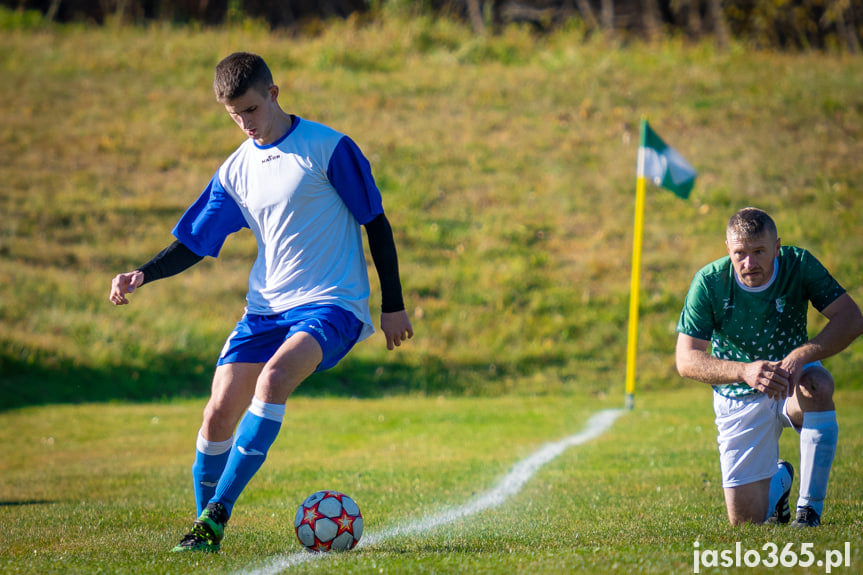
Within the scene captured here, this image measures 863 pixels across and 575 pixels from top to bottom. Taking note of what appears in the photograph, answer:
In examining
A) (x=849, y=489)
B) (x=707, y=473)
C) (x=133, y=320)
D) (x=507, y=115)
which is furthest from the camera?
(x=507, y=115)

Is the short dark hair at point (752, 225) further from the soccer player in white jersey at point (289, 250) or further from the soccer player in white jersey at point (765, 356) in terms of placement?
the soccer player in white jersey at point (289, 250)

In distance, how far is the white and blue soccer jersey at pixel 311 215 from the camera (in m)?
4.85

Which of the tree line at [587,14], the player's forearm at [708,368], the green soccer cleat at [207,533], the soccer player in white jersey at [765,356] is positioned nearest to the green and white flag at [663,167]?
the soccer player in white jersey at [765,356]

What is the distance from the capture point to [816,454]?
16.0 feet

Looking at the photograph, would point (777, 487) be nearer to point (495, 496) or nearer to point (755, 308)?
point (755, 308)

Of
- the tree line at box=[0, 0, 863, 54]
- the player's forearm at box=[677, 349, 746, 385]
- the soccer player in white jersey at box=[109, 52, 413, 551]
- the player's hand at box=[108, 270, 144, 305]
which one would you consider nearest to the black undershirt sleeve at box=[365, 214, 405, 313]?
the soccer player in white jersey at box=[109, 52, 413, 551]

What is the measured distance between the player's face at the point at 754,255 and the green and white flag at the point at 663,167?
8.78 meters

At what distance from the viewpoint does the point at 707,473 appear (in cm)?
750

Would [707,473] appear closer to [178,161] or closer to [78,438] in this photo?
[78,438]

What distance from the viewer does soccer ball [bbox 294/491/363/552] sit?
4.56 metres

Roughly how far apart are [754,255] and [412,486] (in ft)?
12.3

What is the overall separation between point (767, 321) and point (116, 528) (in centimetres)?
433

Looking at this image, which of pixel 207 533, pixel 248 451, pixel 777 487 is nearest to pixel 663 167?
pixel 777 487

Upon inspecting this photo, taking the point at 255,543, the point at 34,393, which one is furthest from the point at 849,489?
the point at 34,393
